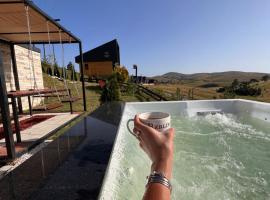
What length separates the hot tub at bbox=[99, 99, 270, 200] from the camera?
185 cm

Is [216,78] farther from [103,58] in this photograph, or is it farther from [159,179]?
[159,179]

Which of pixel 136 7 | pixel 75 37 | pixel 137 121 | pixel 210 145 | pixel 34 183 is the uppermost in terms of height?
pixel 136 7

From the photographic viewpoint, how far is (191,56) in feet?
74.9

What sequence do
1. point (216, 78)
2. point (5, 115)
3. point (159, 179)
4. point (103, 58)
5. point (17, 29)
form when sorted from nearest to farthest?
point (159, 179), point (5, 115), point (17, 29), point (103, 58), point (216, 78)

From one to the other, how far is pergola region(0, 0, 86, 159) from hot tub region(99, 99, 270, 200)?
1.46 metres

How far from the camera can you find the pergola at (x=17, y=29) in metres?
2.57

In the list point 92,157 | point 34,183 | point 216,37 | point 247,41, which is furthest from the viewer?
point 216,37

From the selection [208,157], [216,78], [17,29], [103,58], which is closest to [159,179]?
[208,157]

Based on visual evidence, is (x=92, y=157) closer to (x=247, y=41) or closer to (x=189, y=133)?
(x=189, y=133)

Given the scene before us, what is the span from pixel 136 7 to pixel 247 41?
20.7ft

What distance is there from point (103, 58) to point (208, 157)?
24.5m

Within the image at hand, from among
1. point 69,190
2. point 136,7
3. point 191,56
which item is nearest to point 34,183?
point 69,190

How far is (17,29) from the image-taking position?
4965mm

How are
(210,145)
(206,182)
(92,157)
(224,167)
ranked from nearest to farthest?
(92,157) < (206,182) < (224,167) < (210,145)
